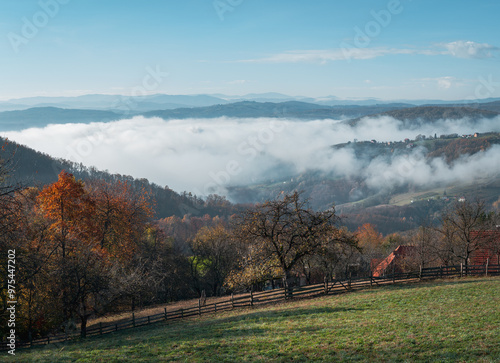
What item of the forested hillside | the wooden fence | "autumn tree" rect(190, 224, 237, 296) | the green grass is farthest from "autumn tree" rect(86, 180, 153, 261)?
the forested hillside

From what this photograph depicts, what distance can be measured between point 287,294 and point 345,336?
13.6 metres

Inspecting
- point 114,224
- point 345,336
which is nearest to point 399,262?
point 114,224

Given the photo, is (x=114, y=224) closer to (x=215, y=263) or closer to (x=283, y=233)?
(x=283, y=233)

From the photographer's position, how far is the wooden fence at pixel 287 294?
26328 mm

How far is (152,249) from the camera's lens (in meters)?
45.3

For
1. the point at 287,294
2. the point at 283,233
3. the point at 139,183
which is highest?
the point at 139,183

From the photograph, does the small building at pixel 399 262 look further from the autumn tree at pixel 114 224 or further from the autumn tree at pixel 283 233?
the autumn tree at pixel 114 224

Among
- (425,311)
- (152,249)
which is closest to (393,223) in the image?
(152,249)

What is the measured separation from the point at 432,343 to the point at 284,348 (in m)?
5.23

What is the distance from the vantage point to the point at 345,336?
15438 mm

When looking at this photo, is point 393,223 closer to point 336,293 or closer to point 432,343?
point 336,293

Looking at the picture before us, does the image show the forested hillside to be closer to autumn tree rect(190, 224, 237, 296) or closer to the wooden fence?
autumn tree rect(190, 224, 237, 296)

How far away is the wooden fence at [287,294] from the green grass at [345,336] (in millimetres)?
3281

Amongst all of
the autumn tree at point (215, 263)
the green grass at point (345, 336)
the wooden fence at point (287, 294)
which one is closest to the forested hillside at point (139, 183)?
the autumn tree at point (215, 263)
